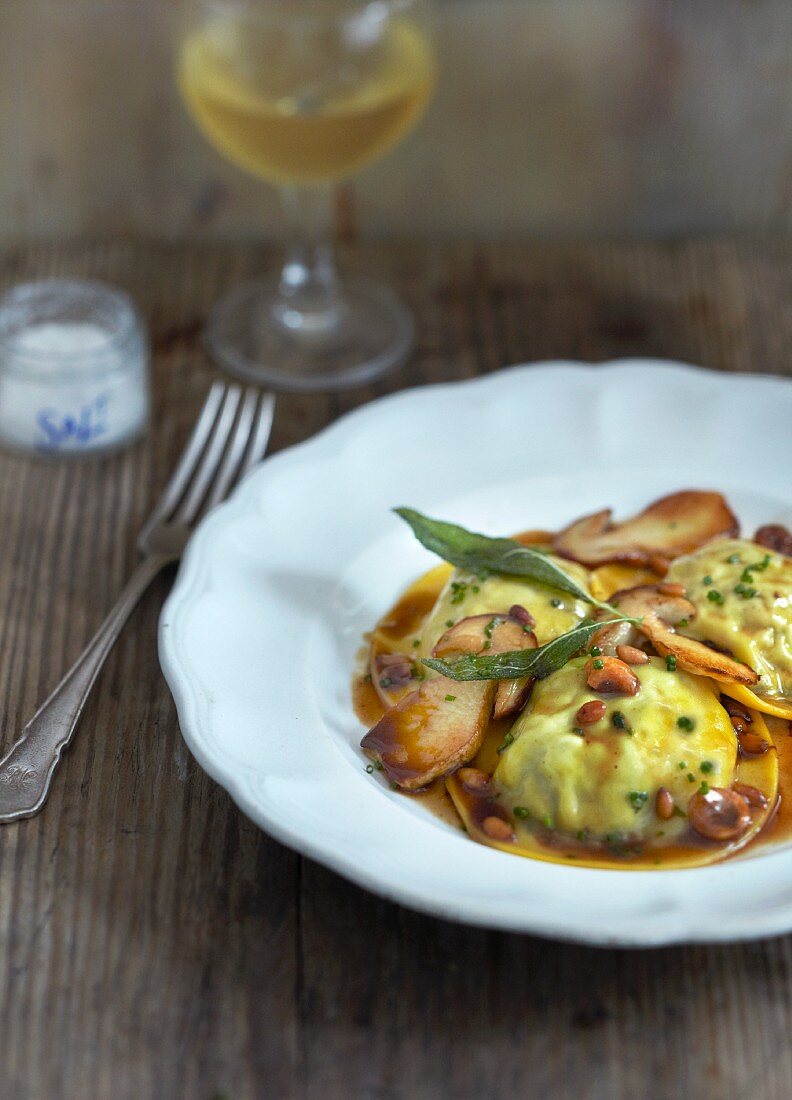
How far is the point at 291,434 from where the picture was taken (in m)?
Answer: 3.78

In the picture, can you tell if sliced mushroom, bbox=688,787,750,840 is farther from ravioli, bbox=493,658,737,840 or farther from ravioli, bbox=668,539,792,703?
ravioli, bbox=668,539,792,703

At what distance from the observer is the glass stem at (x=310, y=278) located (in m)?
4.29

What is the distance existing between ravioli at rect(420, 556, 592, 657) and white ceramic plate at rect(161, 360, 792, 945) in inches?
7.5

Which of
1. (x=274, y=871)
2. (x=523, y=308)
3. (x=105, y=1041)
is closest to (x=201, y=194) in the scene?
(x=523, y=308)

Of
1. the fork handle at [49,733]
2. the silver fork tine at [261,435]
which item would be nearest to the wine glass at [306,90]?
the silver fork tine at [261,435]

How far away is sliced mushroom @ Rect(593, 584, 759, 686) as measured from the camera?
2.61 m

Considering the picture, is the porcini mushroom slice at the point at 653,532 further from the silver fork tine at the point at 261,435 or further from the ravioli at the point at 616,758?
the silver fork tine at the point at 261,435

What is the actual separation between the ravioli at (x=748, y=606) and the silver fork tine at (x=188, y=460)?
4.36ft

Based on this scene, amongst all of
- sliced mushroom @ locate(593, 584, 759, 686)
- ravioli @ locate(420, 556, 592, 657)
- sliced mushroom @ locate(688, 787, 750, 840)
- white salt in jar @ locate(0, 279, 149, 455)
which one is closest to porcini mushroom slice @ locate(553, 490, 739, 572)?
sliced mushroom @ locate(593, 584, 759, 686)

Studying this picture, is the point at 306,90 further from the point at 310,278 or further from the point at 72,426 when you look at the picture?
the point at 72,426

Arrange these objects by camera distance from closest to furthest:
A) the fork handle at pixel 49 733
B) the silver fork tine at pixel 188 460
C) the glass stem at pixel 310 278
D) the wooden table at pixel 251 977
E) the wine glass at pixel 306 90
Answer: the wooden table at pixel 251 977, the fork handle at pixel 49 733, the silver fork tine at pixel 188 460, the wine glass at pixel 306 90, the glass stem at pixel 310 278

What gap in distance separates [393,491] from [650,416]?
29.8 inches

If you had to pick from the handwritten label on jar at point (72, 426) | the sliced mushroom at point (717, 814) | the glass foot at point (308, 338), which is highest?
the sliced mushroom at point (717, 814)

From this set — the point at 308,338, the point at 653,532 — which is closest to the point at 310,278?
the point at 308,338
